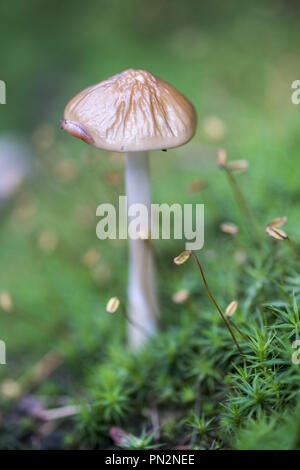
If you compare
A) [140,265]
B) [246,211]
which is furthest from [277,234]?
[246,211]

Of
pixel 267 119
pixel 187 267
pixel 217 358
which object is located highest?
pixel 267 119

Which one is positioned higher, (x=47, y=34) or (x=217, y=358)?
(x=47, y=34)

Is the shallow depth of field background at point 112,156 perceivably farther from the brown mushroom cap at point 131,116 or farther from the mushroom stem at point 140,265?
the brown mushroom cap at point 131,116

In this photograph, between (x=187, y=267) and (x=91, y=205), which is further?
(x=91, y=205)

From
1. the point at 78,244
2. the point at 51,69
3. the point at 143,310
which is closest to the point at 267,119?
the point at 78,244

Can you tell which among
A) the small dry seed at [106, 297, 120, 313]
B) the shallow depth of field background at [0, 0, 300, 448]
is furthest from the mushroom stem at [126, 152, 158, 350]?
the small dry seed at [106, 297, 120, 313]

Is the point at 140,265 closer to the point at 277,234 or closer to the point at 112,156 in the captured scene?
the point at 277,234

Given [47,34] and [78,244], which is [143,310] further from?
[47,34]
